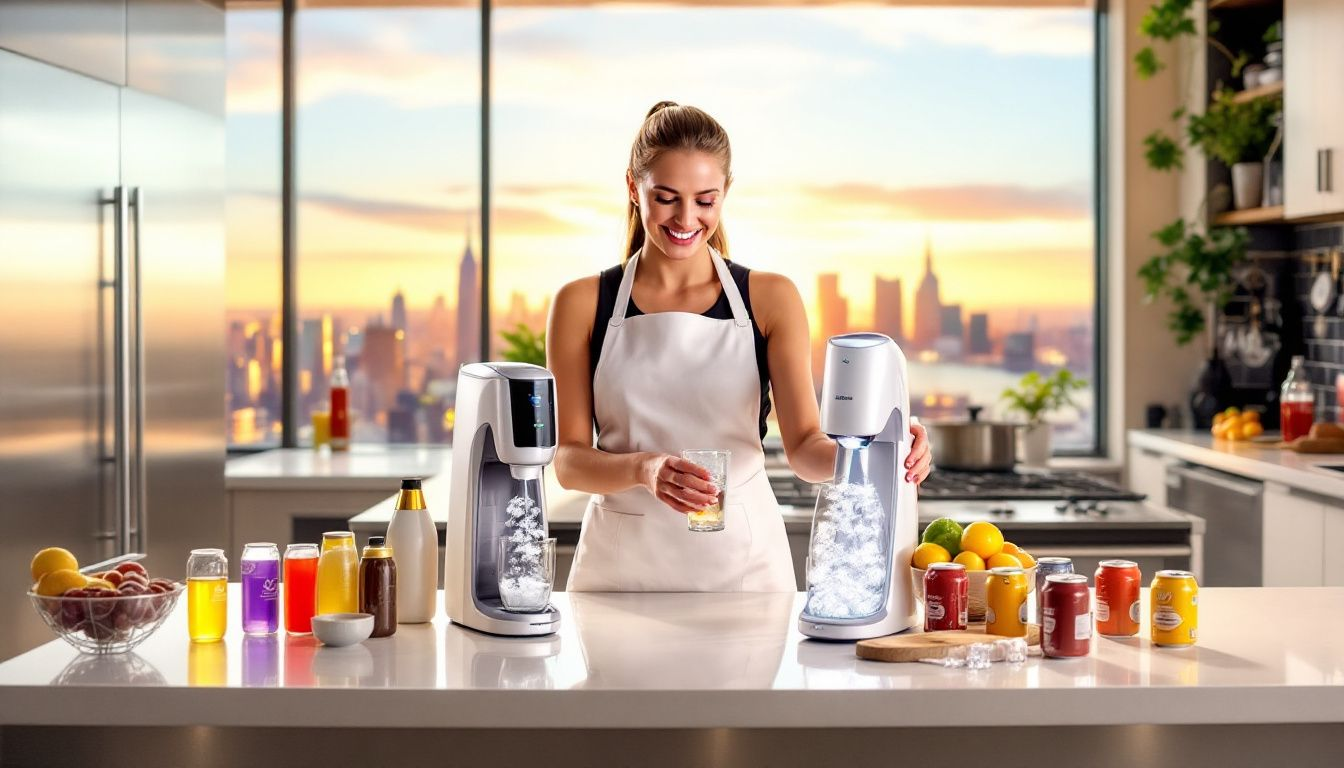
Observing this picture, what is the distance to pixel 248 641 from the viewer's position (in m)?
1.73

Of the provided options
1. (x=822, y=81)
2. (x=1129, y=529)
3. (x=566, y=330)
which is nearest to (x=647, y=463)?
(x=566, y=330)

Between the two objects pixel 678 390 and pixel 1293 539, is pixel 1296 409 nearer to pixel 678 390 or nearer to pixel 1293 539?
pixel 1293 539

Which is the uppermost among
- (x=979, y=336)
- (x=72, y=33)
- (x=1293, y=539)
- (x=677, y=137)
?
(x=72, y=33)

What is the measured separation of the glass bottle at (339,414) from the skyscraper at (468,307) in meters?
0.45

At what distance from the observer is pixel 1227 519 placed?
3984 mm

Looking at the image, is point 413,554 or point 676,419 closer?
point 413,554

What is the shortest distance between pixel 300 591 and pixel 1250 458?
3.02 meters

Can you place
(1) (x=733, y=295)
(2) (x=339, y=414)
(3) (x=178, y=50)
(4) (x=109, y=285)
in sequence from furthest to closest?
(2) (x=339, y=414) → (3) (x=178, y=50) → (4) (x=109, y=285) → (1) (x=733, y=295)

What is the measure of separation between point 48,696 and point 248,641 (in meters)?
0.27

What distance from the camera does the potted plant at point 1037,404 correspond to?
15.3 ft

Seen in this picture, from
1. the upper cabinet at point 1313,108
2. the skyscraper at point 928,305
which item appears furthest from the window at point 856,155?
the upper cabinet at point 1313,108

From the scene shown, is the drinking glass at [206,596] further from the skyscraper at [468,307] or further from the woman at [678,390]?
the skyscraper at [468,307]

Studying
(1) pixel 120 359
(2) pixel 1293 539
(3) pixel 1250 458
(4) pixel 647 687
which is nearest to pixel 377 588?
(4) pixel 647 687

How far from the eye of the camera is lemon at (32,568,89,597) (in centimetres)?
161
